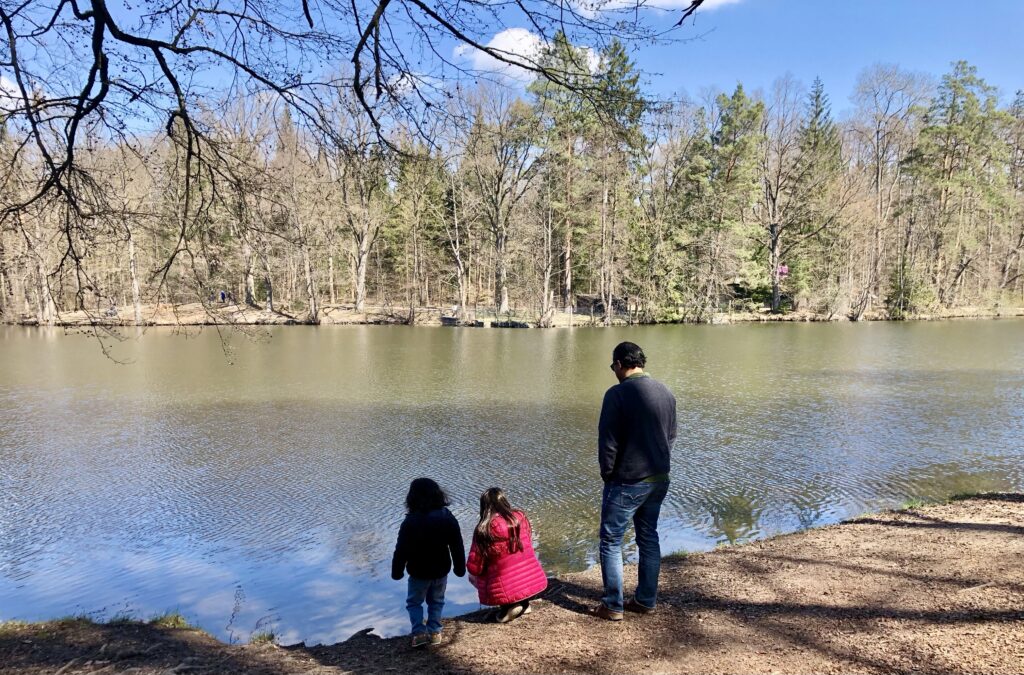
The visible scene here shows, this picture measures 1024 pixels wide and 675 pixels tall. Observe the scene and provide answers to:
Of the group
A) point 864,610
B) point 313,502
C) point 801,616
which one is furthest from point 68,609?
point 864,610

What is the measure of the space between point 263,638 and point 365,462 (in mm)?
5127

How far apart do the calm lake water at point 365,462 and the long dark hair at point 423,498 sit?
1.43 meters

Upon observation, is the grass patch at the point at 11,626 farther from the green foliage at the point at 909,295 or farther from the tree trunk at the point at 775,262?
the green foliage at the point at 909,295

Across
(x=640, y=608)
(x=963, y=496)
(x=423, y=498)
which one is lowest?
(x=963, y=496)

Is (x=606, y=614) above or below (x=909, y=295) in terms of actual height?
below

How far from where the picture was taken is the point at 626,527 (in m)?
3.84

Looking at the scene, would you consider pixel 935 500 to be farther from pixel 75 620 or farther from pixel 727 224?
pixel 727 224

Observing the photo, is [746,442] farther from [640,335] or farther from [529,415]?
[640,335]

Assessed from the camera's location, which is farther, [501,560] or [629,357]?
[501,560]

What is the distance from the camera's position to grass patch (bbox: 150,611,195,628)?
181 inches

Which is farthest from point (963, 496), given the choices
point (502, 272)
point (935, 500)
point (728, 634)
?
point (502, 272)

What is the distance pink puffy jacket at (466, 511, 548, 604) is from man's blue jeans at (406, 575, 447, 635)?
0.75 ft

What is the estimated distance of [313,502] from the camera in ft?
25.9

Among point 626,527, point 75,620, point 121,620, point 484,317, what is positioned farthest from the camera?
point 484,317
